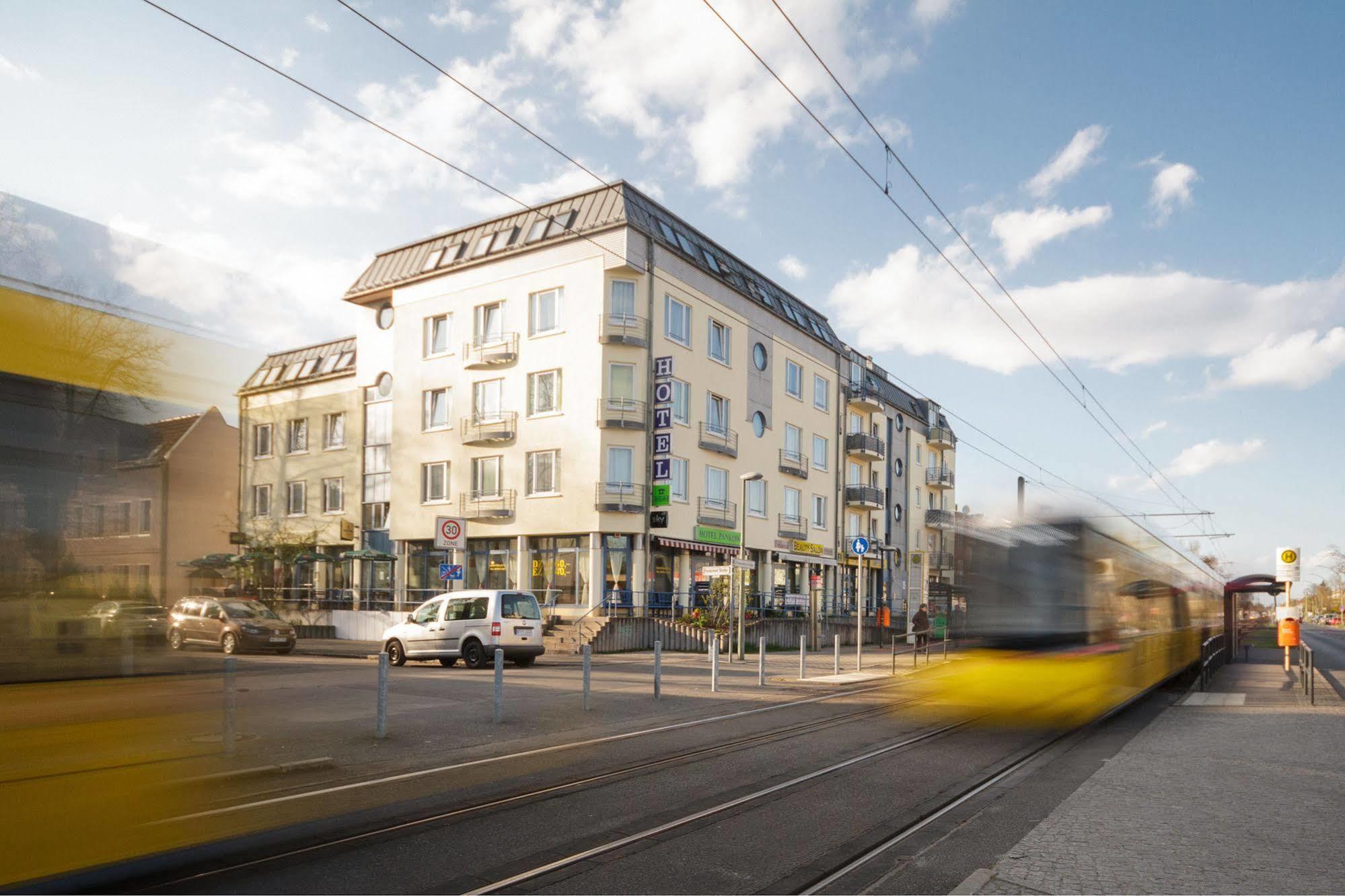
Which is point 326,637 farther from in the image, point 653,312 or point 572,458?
point 653,312

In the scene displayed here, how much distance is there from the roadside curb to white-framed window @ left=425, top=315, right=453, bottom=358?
98.9ft

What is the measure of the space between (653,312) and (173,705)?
30.1 meters

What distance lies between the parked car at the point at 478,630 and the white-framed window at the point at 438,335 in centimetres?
1753

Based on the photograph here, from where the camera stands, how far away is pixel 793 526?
141 feet

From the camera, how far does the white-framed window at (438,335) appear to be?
3844 centimetres

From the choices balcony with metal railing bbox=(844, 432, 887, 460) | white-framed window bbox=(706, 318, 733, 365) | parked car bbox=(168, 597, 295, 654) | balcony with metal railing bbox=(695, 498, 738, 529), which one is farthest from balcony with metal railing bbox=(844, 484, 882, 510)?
parked car bbox=(168, 597, 295, 654)

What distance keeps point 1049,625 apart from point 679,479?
2400 centimetres

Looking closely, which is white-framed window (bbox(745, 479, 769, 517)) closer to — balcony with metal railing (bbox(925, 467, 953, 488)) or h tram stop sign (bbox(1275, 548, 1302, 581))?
h tram stop sign (bbox(1275, 548, 1302, 581))

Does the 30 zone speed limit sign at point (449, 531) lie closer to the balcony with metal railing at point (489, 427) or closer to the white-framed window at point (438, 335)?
the balcony with metal railing at point (489, 427)

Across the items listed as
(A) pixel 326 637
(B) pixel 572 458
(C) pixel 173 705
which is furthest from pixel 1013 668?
(A) pixel 326 637

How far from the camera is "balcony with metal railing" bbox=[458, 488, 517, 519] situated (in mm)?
35625

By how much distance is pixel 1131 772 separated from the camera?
925 centimetres

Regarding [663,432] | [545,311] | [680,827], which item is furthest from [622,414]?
[680,827]

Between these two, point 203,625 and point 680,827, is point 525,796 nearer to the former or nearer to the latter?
point 680,827
